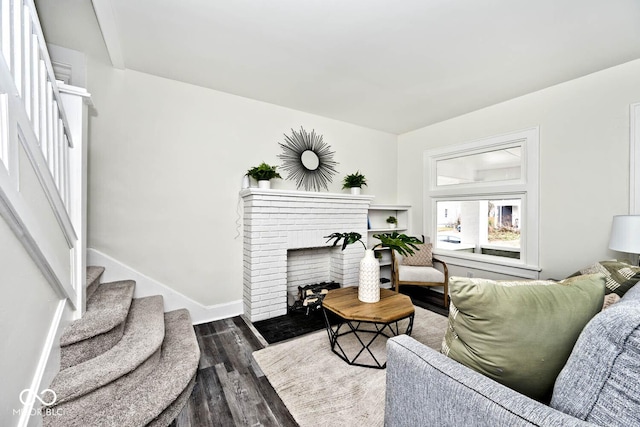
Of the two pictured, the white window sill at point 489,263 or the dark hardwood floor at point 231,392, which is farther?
the white window sill at point 489,263

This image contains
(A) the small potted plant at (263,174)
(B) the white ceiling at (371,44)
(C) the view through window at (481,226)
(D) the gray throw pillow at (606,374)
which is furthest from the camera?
(C) the view through window at (481,226)

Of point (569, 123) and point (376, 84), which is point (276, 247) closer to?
point (376, 84)

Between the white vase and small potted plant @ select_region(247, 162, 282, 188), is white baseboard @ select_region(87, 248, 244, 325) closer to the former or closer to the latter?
small potted plant @ select_region(247, 162, 282, 188)

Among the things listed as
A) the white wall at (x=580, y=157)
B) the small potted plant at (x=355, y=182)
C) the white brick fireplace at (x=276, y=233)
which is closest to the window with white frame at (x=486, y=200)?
the white wall at (x=580, y=157)

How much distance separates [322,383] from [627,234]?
8.23 feet

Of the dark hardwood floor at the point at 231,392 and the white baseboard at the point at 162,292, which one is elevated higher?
→ the white baseboard at the point at 162,292

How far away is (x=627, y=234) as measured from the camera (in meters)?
1.92

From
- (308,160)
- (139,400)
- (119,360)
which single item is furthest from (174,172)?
(139,400)

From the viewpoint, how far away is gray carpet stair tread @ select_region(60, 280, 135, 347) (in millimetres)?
1461

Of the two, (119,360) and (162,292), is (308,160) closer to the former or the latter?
(162,292)

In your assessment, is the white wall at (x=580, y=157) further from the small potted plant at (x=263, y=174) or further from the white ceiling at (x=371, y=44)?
the small potted plant at (x=263, y=174)

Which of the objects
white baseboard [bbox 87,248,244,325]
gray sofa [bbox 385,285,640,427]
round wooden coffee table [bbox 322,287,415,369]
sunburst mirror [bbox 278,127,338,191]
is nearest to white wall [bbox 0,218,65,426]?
white baseboard [bbox 87,248,244,325]

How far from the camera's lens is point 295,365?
1896 millimetres

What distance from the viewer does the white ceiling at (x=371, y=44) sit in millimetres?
1669
